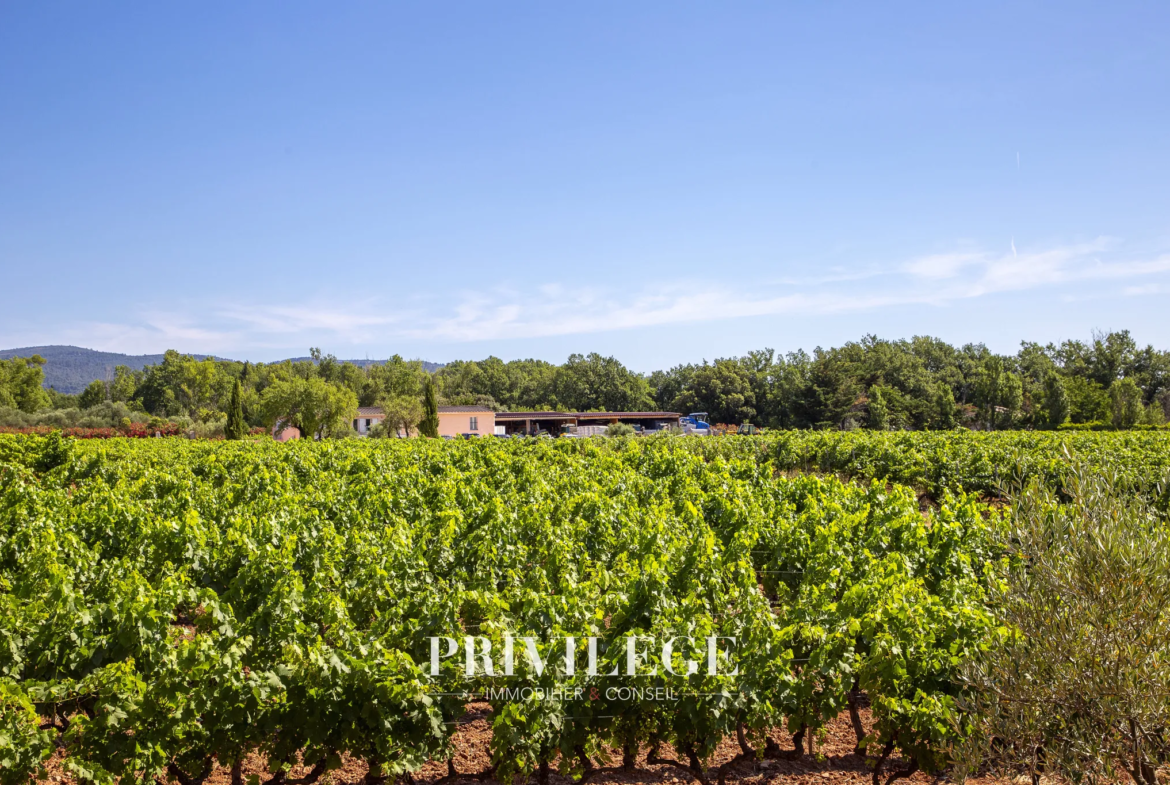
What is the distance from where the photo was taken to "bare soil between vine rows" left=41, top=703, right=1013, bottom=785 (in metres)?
5.39

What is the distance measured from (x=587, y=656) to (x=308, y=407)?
42.3 metres

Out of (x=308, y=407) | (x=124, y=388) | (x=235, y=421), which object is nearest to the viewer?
(x=235, y=421)

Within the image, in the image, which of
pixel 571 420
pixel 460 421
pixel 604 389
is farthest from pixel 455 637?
pixel 604 389

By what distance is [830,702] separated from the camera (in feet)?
A: 16.9

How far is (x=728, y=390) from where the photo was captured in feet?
247

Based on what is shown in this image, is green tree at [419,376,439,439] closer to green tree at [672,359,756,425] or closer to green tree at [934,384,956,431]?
green tree at [672,359,756,425]

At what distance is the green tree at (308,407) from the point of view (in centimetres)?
4362

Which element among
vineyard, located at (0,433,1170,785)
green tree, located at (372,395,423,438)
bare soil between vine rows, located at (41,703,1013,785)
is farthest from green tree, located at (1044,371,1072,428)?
bare soil between vine rows, located at (41,703,1013,785)

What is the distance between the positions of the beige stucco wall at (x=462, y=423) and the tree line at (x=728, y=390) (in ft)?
10.8

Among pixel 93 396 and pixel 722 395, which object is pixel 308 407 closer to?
pixel 722 395

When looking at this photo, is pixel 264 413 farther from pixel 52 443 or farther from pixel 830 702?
pixel 830 702

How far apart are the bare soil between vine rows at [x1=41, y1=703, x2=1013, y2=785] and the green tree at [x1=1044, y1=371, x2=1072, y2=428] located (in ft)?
177

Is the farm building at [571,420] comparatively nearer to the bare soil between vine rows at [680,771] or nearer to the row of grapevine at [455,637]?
the row of grapevine at [455,637]

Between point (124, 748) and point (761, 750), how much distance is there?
14.0ft
